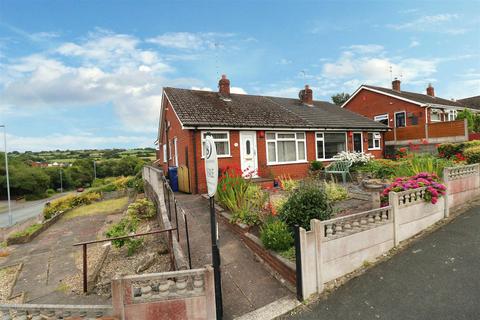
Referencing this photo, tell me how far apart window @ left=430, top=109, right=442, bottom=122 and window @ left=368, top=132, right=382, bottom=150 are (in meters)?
6.43

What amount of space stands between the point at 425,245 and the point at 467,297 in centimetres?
156

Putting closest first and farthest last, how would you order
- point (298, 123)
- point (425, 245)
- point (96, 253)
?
point (425, 245) → point (96, 253) → point (298, 123)

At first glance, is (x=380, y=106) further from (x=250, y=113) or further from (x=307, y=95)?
(x=250, y=113)

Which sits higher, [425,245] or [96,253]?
[425,245]

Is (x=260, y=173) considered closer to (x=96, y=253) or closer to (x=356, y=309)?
(x=96, y=253)

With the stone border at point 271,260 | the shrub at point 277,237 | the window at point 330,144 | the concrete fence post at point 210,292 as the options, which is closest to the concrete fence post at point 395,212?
the shrub at point 277,237

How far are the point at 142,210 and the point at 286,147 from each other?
24.3ft

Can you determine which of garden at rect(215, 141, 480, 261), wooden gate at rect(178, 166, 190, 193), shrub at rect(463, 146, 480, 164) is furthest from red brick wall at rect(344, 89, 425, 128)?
wooden gate at rect(178, 166, 190, 193)

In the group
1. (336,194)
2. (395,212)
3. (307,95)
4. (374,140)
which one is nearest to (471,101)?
(374,140)

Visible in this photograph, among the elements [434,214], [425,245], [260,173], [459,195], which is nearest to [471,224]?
[434,214]

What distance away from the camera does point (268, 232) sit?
4410 mm

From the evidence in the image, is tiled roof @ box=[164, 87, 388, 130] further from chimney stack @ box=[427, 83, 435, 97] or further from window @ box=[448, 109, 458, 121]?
chimney stack @ box=[427, 83, 435, 97]

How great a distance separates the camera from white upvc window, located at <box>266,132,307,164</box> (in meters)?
11.9

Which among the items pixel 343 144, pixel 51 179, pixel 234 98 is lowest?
pixel 51 179
